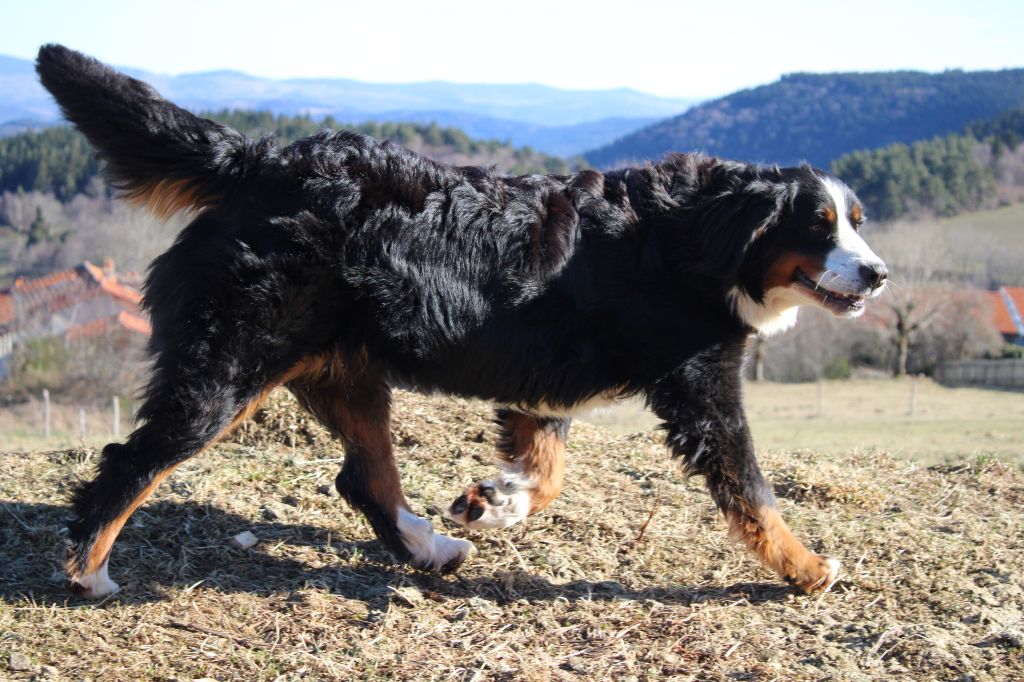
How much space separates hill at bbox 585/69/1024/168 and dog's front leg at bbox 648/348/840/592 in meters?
76.8

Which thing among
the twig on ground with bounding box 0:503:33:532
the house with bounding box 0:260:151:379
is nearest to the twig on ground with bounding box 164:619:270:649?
the twig on ground with bounding box 0:503:33:532

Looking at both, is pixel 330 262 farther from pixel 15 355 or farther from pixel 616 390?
pixel 15 355

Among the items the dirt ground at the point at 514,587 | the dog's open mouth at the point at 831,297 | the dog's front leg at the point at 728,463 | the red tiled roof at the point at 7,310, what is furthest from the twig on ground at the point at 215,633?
the red tiled roof at the point at 7,310

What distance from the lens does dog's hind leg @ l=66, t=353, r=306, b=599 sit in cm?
375

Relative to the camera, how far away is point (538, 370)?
4.19 meters

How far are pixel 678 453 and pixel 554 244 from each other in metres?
1.08

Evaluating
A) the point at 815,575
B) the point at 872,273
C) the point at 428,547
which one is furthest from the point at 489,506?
the point at 872,273

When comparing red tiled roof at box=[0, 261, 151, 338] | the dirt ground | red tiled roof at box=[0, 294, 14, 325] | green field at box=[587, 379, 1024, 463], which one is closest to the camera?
the dirt ground

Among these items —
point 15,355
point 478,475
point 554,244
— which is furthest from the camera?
point 15,355

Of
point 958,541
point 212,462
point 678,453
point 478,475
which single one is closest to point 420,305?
point 678,453

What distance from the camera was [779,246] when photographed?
4316mm

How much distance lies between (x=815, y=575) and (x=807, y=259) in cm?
139

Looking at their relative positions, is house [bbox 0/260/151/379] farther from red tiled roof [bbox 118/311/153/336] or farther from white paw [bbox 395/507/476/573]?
white paw [bbox 395/507/476/573]

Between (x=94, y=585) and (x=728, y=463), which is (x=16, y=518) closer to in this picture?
(x=94, y=585)
